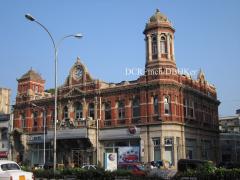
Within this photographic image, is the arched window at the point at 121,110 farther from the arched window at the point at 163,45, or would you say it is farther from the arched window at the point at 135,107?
the arched window at the point at 163,45

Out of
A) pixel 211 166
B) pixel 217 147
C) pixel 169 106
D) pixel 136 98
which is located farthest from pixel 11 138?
pixel 211 166

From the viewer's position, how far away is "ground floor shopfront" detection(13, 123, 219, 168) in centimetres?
4253

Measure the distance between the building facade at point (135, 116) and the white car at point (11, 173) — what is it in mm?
24789

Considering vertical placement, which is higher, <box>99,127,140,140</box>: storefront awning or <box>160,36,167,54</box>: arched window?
<box>160,36,167,54</box>: arched window

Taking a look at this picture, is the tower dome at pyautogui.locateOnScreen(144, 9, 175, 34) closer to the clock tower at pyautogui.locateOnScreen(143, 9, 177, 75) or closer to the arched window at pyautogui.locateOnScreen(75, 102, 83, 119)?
the clock tower at pyautogui.locateOnScreen(143, 9, 177, 75)

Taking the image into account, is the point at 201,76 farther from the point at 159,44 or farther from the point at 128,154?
the point at 128,154

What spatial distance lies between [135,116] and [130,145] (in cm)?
352

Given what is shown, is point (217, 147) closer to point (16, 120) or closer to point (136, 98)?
point (136, 98)

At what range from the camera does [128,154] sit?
4462cm

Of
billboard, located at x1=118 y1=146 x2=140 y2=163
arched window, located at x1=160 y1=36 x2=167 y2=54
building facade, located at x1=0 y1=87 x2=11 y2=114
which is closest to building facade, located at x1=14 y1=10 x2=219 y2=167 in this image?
billboard, located at x1=118 y1=146 x2=140 y2=163

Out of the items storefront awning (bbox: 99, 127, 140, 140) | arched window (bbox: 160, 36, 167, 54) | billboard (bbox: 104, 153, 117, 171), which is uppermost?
arched window (bbox: 160, 36, 167, 54)

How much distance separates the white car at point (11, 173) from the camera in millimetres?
18188

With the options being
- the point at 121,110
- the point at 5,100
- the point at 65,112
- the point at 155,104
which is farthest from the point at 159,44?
the point at 5,100

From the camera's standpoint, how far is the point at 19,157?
56.1 m
